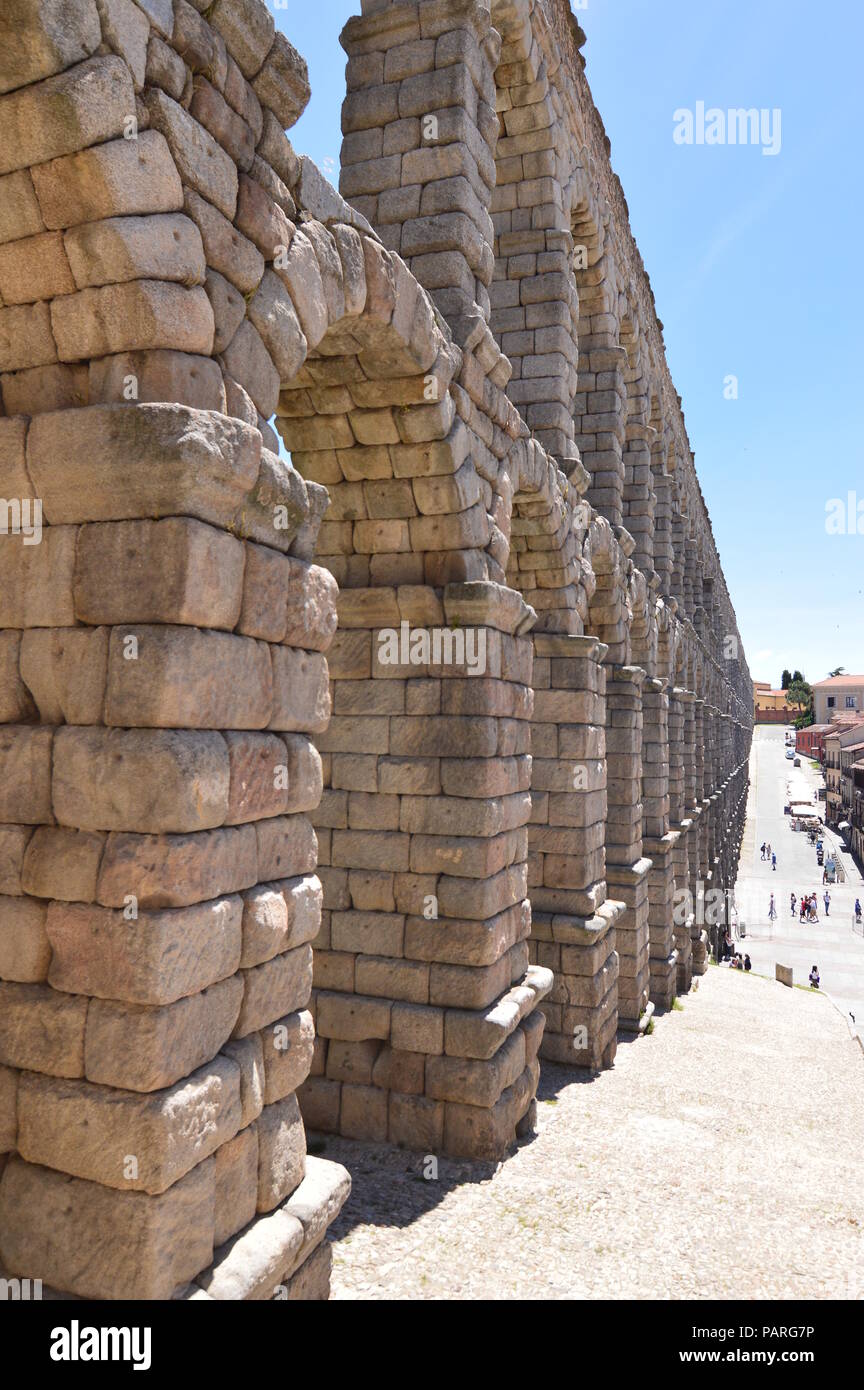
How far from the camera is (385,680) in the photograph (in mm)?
6852

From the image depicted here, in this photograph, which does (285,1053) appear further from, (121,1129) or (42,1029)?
(42,1029)

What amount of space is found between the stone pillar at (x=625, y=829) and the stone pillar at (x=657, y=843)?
8.33ft

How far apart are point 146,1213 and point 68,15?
161 inches

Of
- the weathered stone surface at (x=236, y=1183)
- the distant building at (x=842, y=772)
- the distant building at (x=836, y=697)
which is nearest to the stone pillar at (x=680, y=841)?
the weathered stone surface at (x=236, y=1183)

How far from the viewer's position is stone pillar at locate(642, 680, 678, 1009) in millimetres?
14773

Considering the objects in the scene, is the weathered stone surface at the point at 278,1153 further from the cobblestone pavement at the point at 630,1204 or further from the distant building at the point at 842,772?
the distant building at the point at 842,772

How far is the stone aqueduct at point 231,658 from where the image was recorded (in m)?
3.13

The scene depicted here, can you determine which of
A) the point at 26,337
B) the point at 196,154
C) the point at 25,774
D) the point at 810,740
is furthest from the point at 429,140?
the point at 810,740

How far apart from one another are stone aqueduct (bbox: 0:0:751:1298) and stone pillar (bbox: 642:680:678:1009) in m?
8.45

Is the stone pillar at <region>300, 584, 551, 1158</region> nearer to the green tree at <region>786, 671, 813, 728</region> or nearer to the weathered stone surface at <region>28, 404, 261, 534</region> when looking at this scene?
the weathered stone surface at <region>28, 404, 261, 534</region>

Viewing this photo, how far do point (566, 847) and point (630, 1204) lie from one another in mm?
3570

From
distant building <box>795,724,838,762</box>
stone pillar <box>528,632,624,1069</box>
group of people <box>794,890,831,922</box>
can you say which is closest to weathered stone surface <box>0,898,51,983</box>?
stone pillar <box>528,632,624,1069</box>

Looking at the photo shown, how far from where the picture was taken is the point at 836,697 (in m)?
82.8
